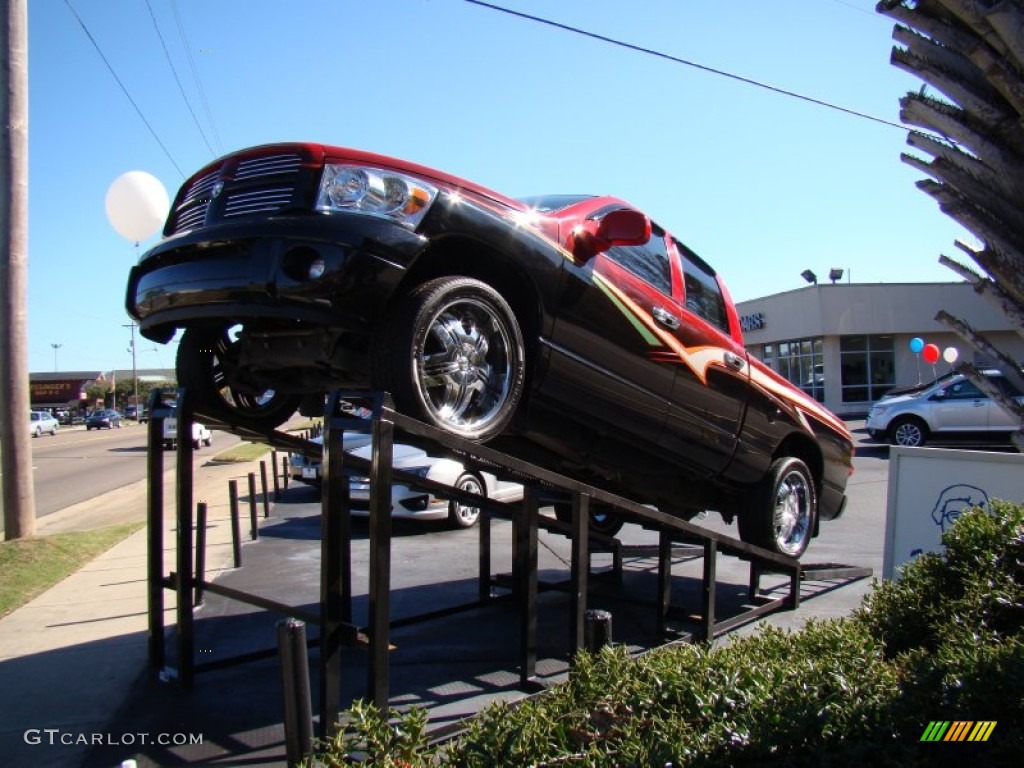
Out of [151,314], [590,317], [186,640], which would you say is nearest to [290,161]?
[151,314]

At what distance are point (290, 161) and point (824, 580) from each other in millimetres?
5550

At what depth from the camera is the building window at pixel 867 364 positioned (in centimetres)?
3303

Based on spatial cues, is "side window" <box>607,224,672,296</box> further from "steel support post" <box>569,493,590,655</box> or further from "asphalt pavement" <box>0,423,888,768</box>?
"asphalt pavement" <box>0,423,888,768</box>

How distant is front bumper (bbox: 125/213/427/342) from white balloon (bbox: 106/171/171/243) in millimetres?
4967

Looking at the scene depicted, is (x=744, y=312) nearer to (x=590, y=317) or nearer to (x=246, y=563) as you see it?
(x=246, y=563)

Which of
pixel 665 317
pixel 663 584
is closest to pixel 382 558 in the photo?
pixel 665 317

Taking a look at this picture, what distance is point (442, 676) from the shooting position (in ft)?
15.8

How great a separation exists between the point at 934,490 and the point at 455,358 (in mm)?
4553

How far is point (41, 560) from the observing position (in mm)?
8367

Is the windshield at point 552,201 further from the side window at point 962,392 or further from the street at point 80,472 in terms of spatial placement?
the side window at point 962,392

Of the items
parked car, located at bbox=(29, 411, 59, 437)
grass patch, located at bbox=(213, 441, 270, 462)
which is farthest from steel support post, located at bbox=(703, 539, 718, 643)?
parked car, located at bbox=(29, 411, 59, 437)

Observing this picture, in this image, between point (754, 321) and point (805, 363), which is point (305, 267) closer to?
point (805, 363)

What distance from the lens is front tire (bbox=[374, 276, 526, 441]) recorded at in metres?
3.36

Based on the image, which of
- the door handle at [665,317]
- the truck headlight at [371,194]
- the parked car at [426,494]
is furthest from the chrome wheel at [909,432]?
the truck headlight at [371,194]
